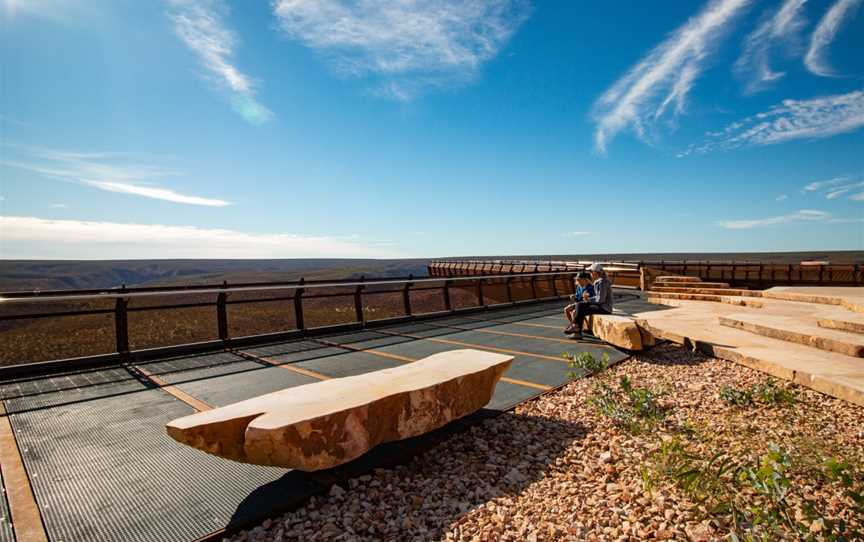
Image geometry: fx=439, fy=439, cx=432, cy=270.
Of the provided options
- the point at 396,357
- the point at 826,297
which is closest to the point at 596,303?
the point at 396,357

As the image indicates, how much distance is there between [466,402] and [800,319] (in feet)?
28.9

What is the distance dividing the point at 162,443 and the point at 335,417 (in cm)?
214

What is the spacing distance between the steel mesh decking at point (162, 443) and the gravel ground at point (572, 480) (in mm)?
307

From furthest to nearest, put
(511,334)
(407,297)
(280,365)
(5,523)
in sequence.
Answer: (407,297) → (511,334) → (280,365) → (5,523)

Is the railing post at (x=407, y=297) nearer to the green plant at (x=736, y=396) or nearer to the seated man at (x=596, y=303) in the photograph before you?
the seated man at (x=596, y=303)

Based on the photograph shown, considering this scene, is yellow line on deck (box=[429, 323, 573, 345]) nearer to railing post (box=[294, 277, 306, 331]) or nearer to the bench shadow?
railing post (box=[294, 277, 306, 331])

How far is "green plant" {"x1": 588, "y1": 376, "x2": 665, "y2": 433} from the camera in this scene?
15.3 ft

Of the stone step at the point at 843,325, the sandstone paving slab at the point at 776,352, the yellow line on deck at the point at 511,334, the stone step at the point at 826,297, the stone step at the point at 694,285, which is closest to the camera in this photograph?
the sandstone paving slab at the point at 776,352

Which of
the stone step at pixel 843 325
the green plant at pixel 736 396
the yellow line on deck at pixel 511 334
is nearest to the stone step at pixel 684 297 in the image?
the stone step at pixel 843 325

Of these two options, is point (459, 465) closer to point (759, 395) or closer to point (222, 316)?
point (759, 395)

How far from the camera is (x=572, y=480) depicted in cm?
372

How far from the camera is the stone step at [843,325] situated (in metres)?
7.52

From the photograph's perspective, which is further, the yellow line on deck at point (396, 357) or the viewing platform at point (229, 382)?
the yellow line on deck at point (396, 357)

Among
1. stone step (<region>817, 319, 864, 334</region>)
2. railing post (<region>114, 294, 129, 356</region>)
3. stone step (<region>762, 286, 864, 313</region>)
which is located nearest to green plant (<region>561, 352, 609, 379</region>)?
stone step (<region>817, 319, 864, 334</region>)
